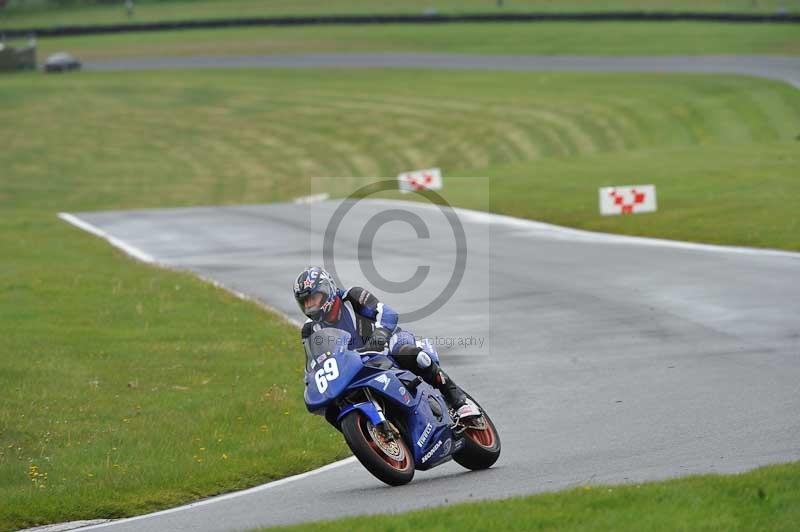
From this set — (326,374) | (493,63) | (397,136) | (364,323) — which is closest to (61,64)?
(493,63)

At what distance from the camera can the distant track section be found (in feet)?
221

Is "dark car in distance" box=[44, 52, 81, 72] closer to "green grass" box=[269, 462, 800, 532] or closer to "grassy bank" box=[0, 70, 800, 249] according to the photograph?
"grassy bank" box=[0, 70, 800, 249]

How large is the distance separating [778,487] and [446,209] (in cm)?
2422

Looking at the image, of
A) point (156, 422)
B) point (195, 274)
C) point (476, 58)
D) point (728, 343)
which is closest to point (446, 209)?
point (195, 274)

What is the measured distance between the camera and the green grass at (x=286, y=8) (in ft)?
246

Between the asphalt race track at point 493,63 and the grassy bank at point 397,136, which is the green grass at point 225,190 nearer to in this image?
the grassy bank at point 397,136

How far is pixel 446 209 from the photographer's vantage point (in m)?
32.5

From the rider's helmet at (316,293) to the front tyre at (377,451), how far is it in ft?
3.03

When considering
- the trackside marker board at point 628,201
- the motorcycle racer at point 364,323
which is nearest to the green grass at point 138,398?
the motorcycle racer at point 364,323

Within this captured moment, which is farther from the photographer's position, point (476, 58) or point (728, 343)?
point (476, 58)

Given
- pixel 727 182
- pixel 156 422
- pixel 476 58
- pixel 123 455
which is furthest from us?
pixel 476 58

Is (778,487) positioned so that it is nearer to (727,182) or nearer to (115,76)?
(727,182)

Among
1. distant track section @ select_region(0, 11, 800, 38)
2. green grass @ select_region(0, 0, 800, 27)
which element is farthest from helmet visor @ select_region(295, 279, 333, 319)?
green grass @ select_region(0, 0, 800, 27)

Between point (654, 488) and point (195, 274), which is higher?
point (654, 488)
